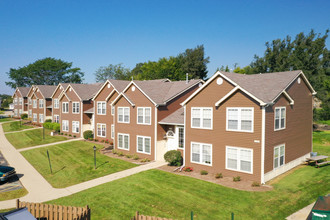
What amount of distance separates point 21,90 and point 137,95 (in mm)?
58573

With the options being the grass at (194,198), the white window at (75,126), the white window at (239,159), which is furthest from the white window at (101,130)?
the white window at (239,159)

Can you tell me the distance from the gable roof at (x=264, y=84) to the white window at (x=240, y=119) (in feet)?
4.39

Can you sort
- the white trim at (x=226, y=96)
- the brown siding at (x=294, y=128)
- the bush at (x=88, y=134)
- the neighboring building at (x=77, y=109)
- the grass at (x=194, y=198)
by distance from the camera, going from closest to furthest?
the grass at (x=194, y=198) → the brown siding at (x=294, y=128) → the white trim at (x=226, y=96) → the bush at (x=88, y=134) → the neighboring building at (x=77, y=109)

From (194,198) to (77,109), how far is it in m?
31.7

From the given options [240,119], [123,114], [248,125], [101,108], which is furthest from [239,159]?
[101,108]

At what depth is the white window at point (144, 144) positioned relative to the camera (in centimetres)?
2695

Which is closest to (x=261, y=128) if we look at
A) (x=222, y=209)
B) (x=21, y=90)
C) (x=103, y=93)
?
(x=222, y=209)

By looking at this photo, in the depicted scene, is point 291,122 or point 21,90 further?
point 21,90

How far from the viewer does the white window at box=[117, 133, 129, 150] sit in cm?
2950

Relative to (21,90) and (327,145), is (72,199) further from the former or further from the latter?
(21,90)

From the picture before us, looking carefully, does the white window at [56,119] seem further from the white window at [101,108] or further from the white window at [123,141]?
the white window at [123,141]

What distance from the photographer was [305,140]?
23.9m

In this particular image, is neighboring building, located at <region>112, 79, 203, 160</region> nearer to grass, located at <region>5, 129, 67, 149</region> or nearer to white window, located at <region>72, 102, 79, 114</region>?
white window, located at <region>72, 102, 79, 114</region>

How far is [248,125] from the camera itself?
732 inches
